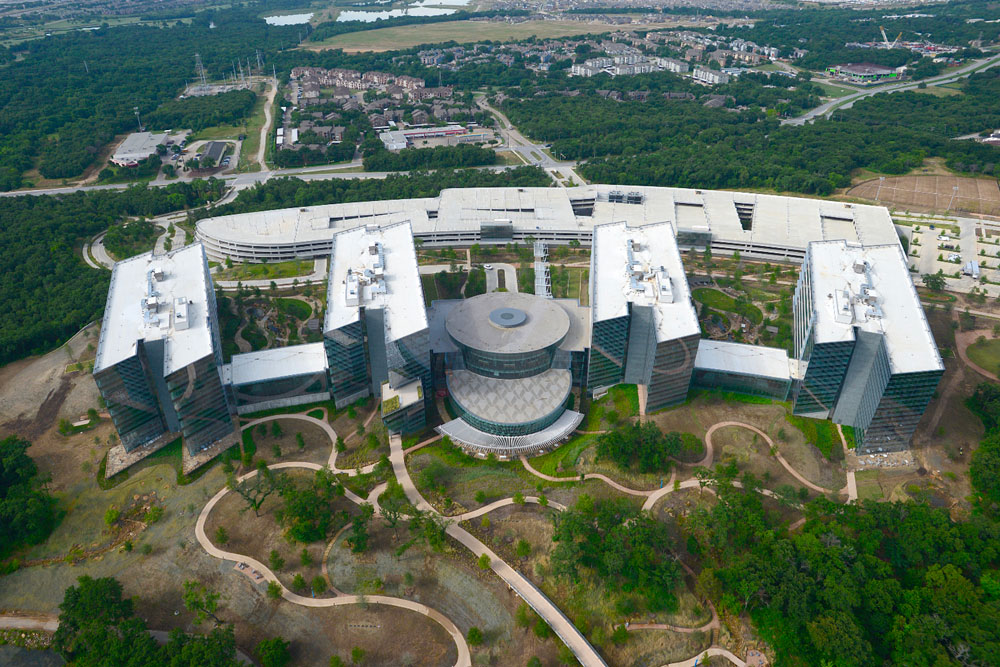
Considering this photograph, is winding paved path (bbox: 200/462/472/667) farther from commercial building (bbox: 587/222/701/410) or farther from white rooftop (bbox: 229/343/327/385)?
commercial building (bbox: 587/222/701/410)

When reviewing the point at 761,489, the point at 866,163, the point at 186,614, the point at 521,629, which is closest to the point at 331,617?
the point at 186,614

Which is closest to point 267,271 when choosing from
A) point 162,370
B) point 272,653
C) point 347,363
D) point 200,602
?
point 162,370

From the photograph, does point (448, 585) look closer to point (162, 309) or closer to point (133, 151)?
point (162, 309)

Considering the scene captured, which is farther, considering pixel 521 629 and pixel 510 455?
pixel 510 455

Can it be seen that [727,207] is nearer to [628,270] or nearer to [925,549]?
[628,270]

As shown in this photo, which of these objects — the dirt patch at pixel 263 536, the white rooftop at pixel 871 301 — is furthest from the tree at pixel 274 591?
the white rooftop at pixel 871 301

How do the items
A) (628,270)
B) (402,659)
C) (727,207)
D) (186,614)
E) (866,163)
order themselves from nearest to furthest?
(402,659), (186,614), (628,270), (727,207), (866,163)

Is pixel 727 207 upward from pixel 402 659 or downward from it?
upward

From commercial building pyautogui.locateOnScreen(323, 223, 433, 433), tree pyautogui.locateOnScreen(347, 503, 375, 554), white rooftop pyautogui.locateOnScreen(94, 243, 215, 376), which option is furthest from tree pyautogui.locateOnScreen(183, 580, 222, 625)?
commercial building pyautogui.locateOnScreen(323, 223, 433, 433)
